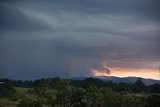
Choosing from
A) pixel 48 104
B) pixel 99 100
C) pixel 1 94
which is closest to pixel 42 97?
pixel 48 104

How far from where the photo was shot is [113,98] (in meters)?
106

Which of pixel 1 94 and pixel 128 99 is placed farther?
pixel 1 94

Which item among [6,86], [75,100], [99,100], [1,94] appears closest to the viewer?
[75,100]

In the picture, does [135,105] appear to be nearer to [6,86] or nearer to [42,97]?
[42,97]

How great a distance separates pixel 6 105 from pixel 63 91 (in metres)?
21.5

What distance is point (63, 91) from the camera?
95.0 meters

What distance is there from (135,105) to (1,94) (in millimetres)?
75743

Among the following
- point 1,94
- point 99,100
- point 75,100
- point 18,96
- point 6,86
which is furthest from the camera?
point 6,86

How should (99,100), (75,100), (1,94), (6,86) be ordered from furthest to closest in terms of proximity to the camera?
(6,86) → (1,94) → (99,100) → (75,100)

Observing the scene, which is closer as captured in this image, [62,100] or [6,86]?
[62,100]

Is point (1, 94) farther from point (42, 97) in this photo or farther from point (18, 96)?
point (42, 97)

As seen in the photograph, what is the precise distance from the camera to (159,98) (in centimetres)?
10788

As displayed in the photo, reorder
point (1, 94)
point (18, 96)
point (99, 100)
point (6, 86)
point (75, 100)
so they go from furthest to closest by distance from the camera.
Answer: point (6, 86)
point (1, 94)
point (18, 96)
point (99, 100)
point (75, 100)

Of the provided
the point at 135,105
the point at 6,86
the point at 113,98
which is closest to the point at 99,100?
the point at 113,98
